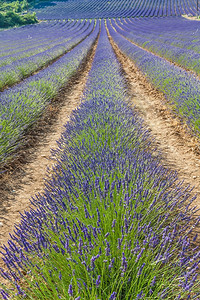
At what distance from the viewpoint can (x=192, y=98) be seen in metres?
4.57

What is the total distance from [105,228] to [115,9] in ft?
204

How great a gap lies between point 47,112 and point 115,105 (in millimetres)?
2655

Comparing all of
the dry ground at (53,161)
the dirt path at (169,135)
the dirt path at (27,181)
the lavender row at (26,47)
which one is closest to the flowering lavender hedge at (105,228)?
the dirt path at (27,181)

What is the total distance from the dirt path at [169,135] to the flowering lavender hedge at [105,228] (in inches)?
28.0

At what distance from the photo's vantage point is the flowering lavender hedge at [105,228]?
55.2 inches

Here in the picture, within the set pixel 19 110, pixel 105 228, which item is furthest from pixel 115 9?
pixel 105 228

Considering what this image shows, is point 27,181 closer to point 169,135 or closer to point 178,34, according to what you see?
point 169,135

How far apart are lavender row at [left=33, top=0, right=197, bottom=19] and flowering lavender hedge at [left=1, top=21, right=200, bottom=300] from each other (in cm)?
4817

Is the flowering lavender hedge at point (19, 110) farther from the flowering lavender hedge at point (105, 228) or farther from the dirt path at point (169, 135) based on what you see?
the dirt path at point (169, 135)

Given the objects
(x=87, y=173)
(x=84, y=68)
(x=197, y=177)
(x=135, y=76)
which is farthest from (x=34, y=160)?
(x=84, y=68)

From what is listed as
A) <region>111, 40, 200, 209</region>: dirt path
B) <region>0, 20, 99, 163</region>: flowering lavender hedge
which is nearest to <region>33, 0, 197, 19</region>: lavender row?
<region>111, 40, 200, 209</region>: dirt path

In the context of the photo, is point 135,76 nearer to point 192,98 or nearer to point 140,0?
point 192,98

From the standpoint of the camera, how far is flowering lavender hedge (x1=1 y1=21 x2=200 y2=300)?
1.40m

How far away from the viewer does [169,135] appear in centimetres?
493
